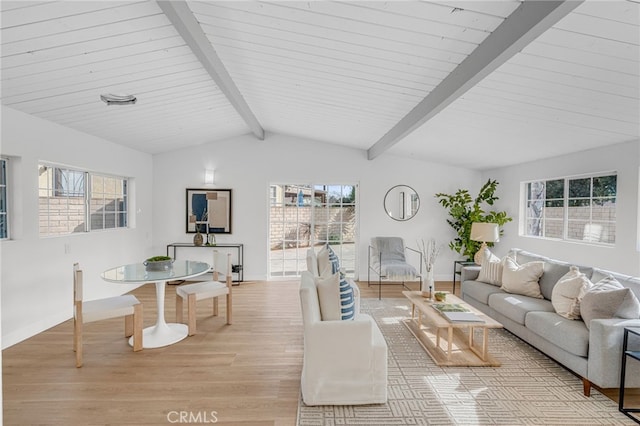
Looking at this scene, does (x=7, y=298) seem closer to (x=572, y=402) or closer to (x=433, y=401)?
(x=433, y=401)

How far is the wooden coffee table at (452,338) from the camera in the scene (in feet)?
9.50

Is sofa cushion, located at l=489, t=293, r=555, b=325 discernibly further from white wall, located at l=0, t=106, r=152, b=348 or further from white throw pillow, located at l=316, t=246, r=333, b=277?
white wall, located at l=0, t=106, r=152, b=348

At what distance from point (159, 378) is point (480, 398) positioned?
244 centimetres

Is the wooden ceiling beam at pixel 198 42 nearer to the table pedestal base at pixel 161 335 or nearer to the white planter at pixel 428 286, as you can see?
the table pedestal base at pixel 161 335

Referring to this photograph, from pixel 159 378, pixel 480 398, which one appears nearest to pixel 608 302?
pixel 480 398

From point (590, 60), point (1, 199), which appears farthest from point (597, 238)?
point (1, 199)

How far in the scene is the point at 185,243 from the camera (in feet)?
19.4

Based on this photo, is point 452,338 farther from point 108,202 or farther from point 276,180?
point 108,202

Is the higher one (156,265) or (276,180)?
(276,180)

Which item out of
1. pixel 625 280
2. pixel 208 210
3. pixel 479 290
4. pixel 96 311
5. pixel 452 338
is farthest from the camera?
pixel 208 210

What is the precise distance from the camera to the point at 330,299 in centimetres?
245

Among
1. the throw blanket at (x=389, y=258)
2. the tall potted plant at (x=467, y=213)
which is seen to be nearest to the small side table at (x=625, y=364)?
the throw blanket at (x=389, y=258)

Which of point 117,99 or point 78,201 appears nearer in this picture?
point 117,99

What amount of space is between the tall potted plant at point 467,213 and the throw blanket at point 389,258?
0.95 meters
